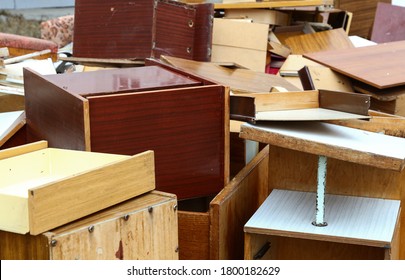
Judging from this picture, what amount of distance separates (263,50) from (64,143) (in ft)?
7.80

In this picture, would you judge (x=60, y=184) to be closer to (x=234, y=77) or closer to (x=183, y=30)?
(x=234, y=77)

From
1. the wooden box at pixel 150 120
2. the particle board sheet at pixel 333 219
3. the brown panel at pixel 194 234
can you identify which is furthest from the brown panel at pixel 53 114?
the particle board sheet at pixel 333 219

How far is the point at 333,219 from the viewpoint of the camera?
8.44 feet

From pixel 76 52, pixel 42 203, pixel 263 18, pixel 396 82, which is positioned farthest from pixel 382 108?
pixel 42 203

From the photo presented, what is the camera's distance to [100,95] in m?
2.52

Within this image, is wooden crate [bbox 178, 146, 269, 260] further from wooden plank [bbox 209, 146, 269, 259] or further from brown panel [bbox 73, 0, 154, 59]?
brown panel [bbox 73, 0, 154, 59]

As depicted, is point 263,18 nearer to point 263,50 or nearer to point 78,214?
point 263,50

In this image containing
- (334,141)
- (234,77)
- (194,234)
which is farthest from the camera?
(234,77)

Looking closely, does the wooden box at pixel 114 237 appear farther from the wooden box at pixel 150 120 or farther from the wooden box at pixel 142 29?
the wooden box at pixel 142 29

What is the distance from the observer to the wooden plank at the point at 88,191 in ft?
6.13

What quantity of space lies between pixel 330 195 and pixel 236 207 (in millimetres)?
362

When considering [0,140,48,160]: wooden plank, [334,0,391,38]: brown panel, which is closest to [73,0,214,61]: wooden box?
[0,140,48,160]: wooden plank

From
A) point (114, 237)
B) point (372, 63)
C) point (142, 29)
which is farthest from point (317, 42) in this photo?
point (114, 237)

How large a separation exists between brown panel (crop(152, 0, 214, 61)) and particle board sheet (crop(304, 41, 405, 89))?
0.62 m
